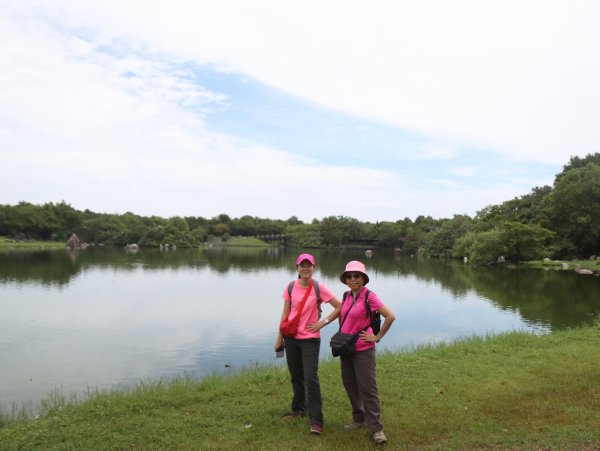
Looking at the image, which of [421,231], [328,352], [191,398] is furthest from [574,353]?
[421,231]

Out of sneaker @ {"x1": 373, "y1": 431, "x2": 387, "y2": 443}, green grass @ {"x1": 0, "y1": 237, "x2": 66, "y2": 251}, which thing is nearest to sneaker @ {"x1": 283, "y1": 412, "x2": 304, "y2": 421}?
sneaker @ {"x1": 373, "y1": 431, "x2": 387, "y2": 443}

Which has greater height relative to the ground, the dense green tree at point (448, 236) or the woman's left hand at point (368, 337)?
the dense green tree at point (448, 236)

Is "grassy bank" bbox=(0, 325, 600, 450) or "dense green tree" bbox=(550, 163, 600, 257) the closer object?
"grassy bank" bbox=(0, 325, 600, 450)

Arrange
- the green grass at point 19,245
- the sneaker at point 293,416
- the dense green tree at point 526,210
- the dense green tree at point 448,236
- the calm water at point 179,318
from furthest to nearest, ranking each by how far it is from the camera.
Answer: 1. the dense green tree at point 448,236
2. the green grass at point 19,245
3. the dense green tree at point 526,210
4. the calm water at point 179,318
5. the sneaker at point 293,416

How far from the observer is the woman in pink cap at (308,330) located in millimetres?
5250

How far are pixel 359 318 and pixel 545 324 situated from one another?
15.1 m

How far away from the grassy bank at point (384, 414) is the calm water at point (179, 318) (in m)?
4.18

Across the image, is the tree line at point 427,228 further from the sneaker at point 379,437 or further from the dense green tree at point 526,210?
the sneaker at point 379,437

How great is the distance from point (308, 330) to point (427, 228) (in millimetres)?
93587

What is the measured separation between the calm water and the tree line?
50.3 feet

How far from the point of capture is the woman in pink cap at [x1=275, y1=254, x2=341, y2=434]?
5250 mm

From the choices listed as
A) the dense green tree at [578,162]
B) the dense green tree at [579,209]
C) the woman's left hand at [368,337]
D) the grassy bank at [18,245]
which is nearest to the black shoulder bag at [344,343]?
the woman's left hand at [368,337]

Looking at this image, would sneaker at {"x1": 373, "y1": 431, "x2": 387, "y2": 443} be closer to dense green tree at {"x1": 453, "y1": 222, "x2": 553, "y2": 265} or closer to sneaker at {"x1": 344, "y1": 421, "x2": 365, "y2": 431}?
sneaker at {"x1": 344, "y1": 421, "x2": 365, "y2": 431}

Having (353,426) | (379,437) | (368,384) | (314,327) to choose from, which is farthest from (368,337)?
(353,426)
